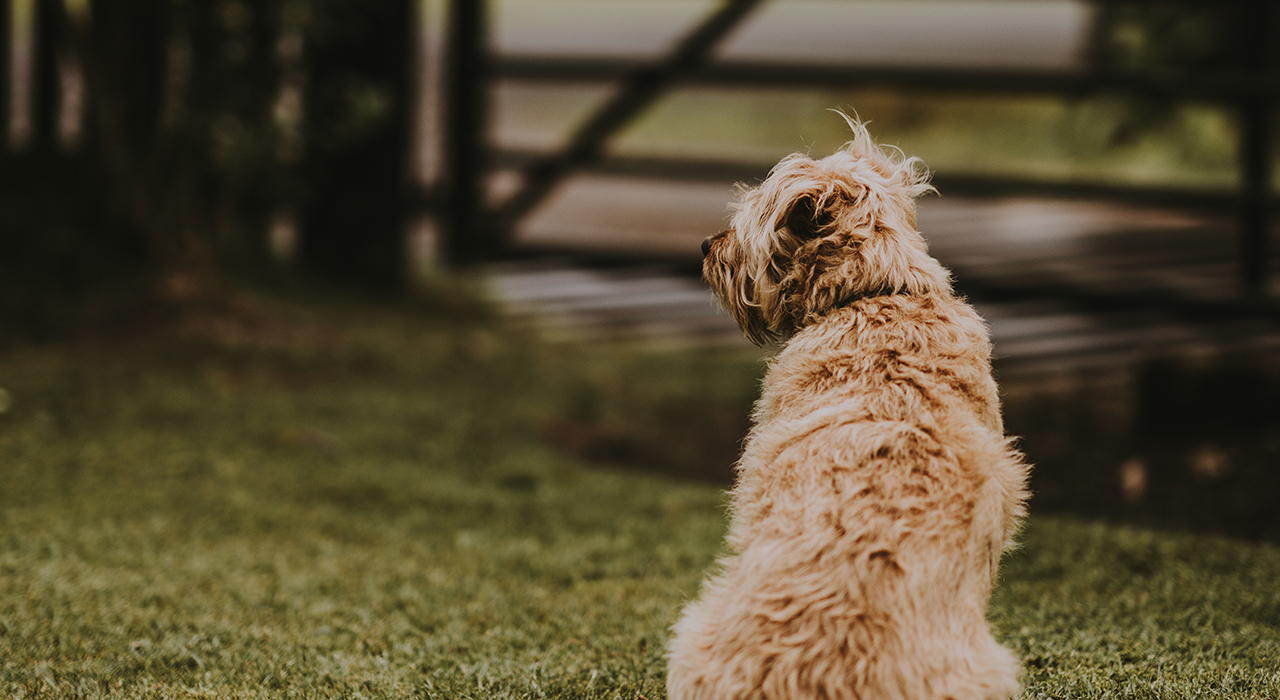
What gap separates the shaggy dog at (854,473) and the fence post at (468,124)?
7.21 meters

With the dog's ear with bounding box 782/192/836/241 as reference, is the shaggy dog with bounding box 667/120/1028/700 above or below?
A: below

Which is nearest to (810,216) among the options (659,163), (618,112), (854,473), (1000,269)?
(854,473)

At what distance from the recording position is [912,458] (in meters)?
2.07

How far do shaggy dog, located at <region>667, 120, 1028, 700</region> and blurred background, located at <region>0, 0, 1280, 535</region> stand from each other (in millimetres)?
→ 3304

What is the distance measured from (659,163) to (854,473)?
7170mm

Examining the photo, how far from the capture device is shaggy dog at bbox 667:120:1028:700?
6.37ft

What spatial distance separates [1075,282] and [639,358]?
3534mm

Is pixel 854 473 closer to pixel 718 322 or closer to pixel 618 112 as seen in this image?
pixel 718 322

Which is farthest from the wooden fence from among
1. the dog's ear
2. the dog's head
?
the dog's ear

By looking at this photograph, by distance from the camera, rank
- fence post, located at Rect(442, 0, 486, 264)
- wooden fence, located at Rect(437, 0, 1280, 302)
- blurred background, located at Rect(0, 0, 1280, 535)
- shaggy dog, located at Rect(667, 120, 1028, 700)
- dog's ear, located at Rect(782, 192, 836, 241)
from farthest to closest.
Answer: fence post, located at Rect(442, 0, 486, 264)
wooden fence, located at Rect(437, 0, 1280, 302)
blurred background, located at Rect(0, 0, 1280, 535)
dog's ear, located at Rect(782, 192, 836, 241)
shaggy dog, located at Rect(667, 120, 1028, 700)

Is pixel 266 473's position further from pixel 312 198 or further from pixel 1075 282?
pixel 1075 282

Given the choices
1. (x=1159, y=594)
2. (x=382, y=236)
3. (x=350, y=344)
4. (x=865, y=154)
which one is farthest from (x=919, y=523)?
(x=382, y=236)

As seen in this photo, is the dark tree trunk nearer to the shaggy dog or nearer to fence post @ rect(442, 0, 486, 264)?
fence post @ rect(442, 0, 486, 264)

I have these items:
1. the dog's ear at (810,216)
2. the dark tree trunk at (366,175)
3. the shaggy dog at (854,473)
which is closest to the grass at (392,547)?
the shaggy dog at (854,473)
